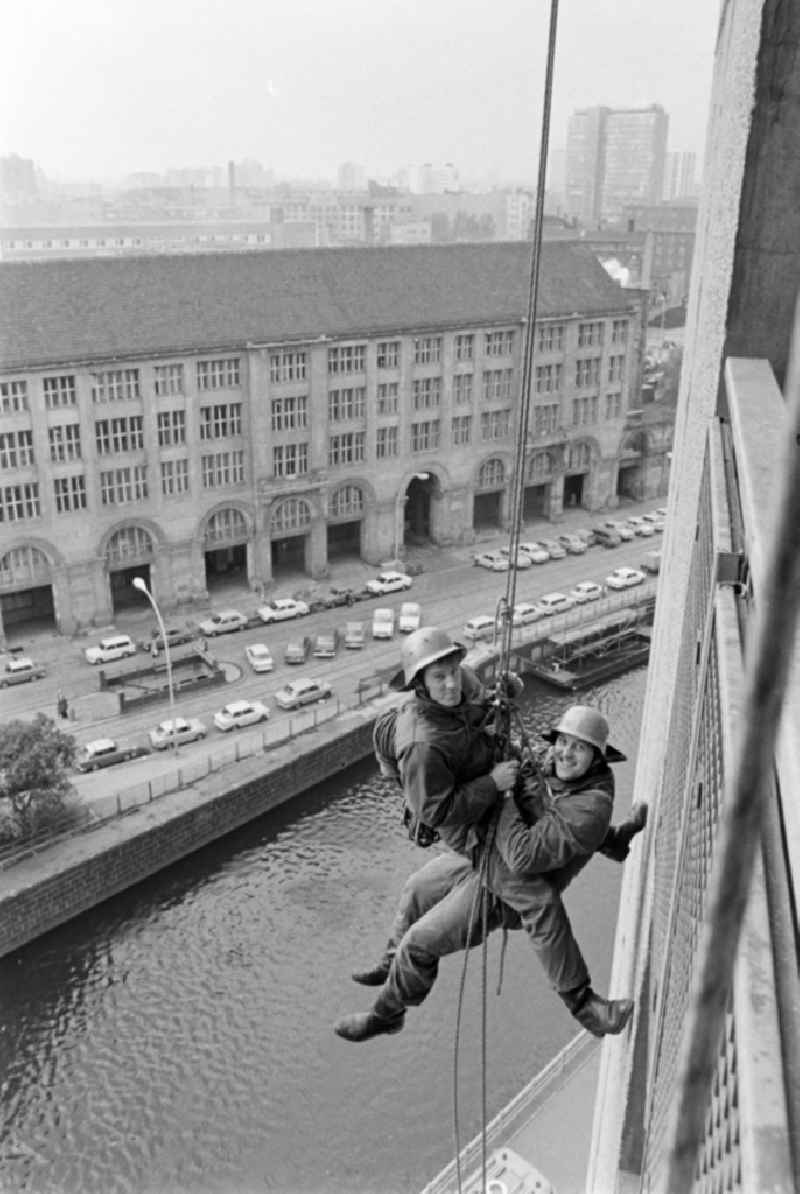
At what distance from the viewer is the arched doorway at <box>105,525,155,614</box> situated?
51.1ft

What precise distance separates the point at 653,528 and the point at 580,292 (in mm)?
4631

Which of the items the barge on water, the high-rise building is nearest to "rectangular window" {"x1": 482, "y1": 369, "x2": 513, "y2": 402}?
the barge on water

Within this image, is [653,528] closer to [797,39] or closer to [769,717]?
[797,39]

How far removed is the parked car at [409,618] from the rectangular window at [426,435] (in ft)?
11.6

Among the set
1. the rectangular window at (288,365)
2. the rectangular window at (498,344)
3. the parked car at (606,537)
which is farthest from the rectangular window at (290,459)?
the parked car at (606,537)

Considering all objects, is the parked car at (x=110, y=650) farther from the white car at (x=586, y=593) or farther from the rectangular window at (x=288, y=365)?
the white car at (x=586, y=593)

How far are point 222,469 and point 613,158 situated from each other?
147ft

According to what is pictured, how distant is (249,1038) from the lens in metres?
8.84

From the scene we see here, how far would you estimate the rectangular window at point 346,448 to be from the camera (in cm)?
1739

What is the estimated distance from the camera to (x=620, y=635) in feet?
53.4

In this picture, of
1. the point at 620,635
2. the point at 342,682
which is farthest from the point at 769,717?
the point at 620,635

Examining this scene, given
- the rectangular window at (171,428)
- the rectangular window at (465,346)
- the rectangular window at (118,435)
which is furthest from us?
the rectangular window at (465,346)

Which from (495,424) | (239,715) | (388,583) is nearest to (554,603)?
(388,583)

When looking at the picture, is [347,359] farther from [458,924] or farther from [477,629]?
[458,924]
